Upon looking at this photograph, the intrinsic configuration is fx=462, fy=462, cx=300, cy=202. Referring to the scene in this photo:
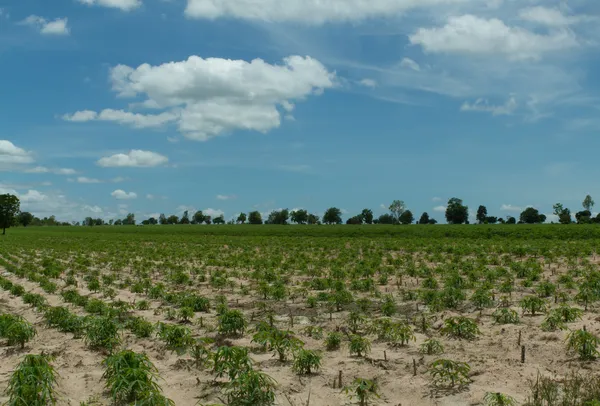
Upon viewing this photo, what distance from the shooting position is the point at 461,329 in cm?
931

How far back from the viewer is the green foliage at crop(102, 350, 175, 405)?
19.6 ft

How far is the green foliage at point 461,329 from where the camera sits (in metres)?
9.25

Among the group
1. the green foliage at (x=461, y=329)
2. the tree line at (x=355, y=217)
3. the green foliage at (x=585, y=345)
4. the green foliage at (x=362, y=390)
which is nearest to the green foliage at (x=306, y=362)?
the green foliage at (x=362, y=390)

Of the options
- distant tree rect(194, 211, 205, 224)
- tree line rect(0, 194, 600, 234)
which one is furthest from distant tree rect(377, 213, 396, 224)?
distant tree rect(194, 211, 205, 224)

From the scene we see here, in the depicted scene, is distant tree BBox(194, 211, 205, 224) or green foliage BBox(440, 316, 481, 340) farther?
distant tree BBox(194, 211, 205, 224)

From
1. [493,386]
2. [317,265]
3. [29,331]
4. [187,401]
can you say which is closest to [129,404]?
[187,401]

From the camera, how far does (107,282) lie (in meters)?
17.9

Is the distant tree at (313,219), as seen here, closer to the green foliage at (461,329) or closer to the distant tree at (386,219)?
the distant tree at (386,219)

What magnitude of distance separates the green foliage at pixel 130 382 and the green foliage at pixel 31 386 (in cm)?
77

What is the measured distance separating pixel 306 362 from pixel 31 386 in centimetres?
384

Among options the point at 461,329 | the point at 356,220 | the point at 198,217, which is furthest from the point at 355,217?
the point at 461,329

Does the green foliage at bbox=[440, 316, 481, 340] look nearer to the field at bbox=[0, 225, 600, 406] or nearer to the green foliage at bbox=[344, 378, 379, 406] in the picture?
the field at bbox=[0, 225, 600, 406]

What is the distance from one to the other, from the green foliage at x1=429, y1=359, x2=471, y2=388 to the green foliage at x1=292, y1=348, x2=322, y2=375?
5.83 ft

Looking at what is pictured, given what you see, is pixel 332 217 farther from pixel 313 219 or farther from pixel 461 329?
pixel 461 329
